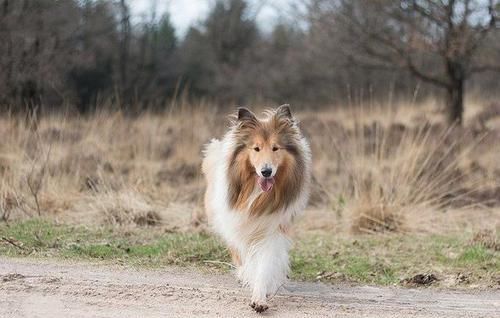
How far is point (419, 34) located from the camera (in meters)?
13.9

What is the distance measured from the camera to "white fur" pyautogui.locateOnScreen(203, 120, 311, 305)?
5551 millimetres

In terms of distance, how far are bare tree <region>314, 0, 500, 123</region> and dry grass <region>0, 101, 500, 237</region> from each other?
4.70 feet

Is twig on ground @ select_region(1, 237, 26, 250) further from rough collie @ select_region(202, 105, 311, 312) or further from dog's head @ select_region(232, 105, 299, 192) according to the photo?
dog's head @ select_region(232, 105, 299, 192)

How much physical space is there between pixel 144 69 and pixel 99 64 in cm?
155

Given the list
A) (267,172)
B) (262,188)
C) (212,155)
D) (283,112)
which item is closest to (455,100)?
(212,155)

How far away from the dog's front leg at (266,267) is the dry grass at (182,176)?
3439 millimetres

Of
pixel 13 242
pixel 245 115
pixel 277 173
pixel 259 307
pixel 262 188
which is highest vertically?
pixel 245 115

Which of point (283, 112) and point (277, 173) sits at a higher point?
point (283, 112)

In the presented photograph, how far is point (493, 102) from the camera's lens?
17766mm

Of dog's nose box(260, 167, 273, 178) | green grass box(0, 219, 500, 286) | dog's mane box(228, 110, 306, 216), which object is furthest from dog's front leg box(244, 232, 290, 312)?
green grass box(0, 219, 500, 286)

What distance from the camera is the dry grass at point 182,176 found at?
9.19 metres

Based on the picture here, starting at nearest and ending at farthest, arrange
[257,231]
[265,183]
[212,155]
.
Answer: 1. [265,183]
2. [257,231]
3. [212,155]

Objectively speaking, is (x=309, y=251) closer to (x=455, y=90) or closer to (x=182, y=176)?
(x=182, y=176)

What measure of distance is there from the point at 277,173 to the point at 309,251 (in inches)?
90.2
